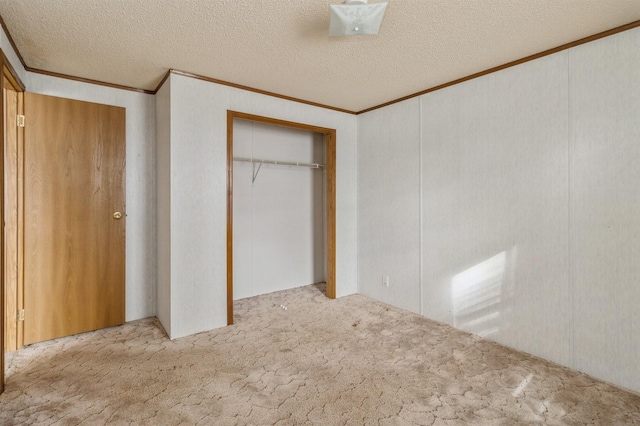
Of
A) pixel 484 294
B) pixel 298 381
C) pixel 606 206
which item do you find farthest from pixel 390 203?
pixel 298 381

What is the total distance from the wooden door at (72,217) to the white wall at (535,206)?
3.01 meters

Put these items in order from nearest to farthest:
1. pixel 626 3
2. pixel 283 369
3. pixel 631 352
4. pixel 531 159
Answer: pixel 626 3 < pixel 631 352 < pixel 283 369 < pixel 531 159

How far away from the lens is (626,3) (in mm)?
1922

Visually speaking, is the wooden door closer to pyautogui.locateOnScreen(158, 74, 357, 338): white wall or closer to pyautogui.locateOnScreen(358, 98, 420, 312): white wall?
pyautogui.locateOnScreen(158, 74, 357, 338): white wall

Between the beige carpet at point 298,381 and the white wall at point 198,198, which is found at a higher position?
the white wall at point 198,198

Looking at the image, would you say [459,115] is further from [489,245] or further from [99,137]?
[99,137]

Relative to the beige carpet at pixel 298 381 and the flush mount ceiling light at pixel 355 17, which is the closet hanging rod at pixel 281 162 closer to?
the beige carpet at pixel 298 381

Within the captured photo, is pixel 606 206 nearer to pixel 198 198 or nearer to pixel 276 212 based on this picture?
pixel 198 198

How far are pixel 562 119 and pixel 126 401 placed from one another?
361 centimetres

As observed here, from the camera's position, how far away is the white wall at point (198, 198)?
2.96m

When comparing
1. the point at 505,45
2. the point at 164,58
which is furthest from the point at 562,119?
the point at 164,58

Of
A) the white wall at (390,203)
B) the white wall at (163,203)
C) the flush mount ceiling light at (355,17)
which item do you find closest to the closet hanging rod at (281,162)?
the white wall at (390,203)

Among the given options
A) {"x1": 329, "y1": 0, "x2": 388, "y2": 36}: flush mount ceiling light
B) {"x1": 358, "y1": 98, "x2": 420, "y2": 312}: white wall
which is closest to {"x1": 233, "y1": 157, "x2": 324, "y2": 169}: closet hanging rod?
→ {"x1": 358, "y1": 98, "x2": 420, "y2": 312}: white wall

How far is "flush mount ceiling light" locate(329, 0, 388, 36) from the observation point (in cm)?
184
